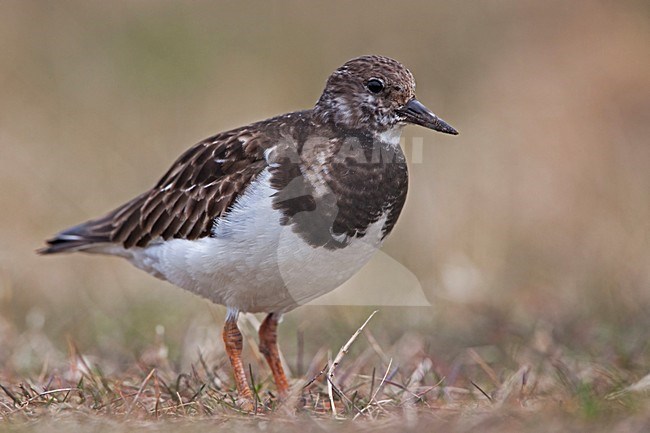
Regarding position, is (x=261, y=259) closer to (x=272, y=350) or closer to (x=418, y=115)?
(x=272, y=350)

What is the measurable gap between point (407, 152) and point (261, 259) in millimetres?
5205

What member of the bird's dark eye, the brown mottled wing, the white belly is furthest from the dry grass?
the bird's dark eye

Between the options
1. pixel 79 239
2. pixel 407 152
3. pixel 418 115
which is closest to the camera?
pixel 418 115

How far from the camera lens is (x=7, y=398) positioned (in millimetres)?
5371

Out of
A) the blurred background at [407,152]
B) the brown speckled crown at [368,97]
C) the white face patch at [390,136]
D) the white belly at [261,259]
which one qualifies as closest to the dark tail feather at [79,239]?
the blurred background at [407,152]

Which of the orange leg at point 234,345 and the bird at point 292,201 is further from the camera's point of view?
the orange leg at point 234,345

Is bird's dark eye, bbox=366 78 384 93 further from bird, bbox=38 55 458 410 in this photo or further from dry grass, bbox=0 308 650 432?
dry grass, bbox=0 308 650 432

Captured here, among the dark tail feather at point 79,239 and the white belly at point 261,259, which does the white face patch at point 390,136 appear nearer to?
the white belly at point 261,259

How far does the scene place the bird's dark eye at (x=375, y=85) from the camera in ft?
17.6

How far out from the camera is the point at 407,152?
10.2 m

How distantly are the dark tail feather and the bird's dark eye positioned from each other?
199cm

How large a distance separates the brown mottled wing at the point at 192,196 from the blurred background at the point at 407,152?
0.67m

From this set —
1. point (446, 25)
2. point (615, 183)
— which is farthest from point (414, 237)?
point (446, 25)

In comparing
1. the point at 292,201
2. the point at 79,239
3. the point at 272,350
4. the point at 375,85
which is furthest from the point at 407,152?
the point at 292,201
